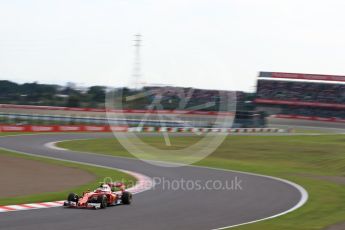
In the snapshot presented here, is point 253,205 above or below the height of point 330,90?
below

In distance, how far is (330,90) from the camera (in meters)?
94.8

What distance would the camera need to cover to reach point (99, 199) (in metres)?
14.4

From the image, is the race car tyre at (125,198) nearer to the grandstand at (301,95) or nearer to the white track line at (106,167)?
the white track line at (106,167)

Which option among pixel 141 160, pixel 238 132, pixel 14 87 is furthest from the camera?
pixel 14 87

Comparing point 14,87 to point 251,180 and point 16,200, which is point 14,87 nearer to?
point 251,180

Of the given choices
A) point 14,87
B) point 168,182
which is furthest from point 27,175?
point 14,87

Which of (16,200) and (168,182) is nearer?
(16,200)

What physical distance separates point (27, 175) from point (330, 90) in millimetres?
78776

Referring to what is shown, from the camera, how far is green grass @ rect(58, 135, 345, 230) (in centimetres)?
1461

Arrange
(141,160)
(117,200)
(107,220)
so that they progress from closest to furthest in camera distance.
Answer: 1. (107,220)
2. (117,200)
3. (141,160)

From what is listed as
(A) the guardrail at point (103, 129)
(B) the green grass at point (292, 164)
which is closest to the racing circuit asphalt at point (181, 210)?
(B) the green grass at point (292, 164)

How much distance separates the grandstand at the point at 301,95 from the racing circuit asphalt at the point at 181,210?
68817 mm

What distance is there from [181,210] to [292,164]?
1982 centimetres

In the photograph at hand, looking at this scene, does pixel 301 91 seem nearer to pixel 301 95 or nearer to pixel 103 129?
pixel 301 95
